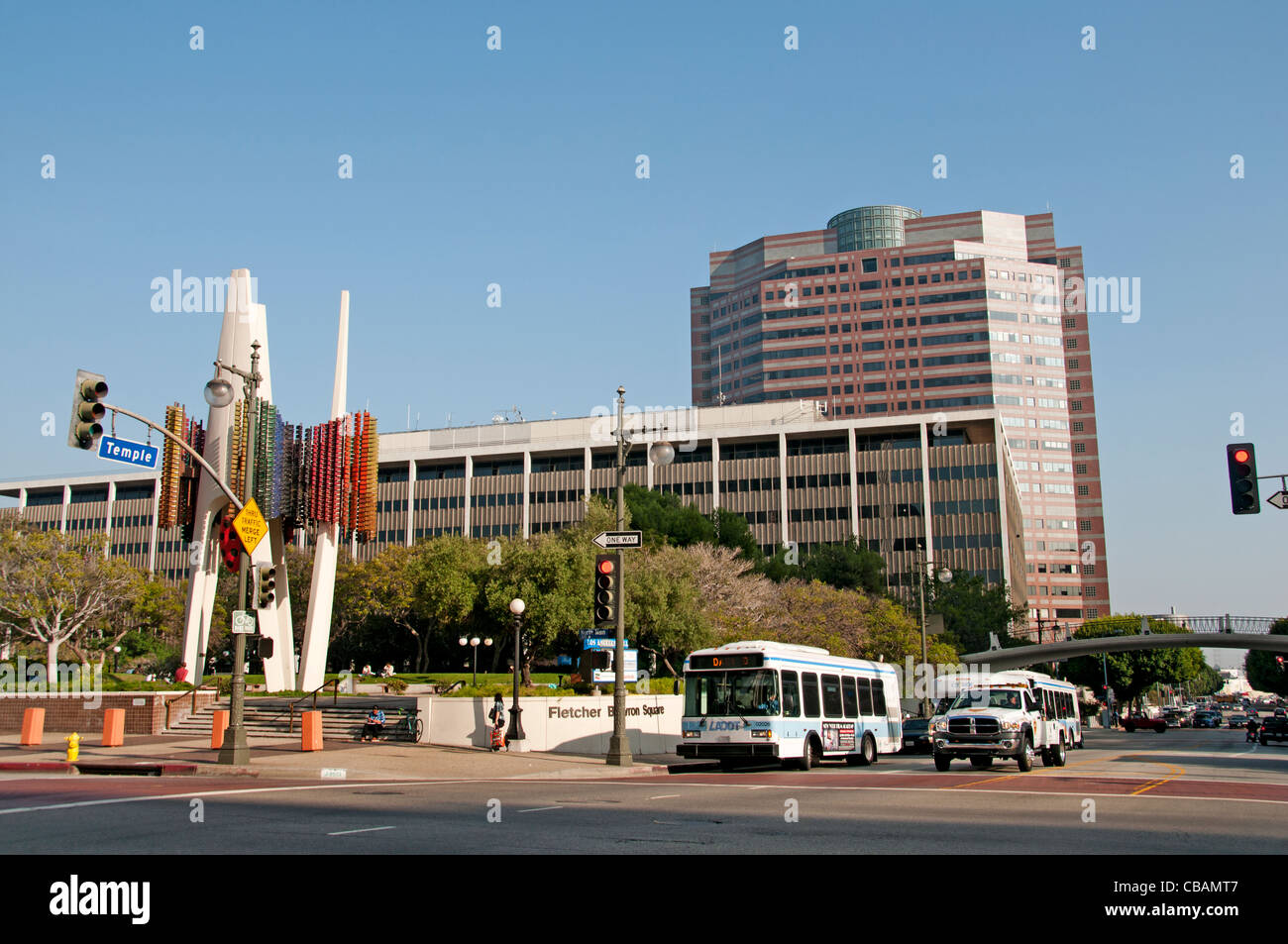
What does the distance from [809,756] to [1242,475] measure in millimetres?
12476

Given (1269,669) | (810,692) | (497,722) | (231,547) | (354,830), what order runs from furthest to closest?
(1269,669) < (497,722) < (810,692) < (231,547) < (354,830)

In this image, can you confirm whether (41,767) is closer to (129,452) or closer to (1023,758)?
(129,452)

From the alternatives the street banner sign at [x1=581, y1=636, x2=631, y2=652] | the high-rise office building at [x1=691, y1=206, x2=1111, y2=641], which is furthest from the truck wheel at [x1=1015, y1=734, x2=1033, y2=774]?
the high-rise office building at [x1=691, y1=206, x2=1111, y2=641]

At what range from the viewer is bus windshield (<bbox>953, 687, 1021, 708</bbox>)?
26.3 m

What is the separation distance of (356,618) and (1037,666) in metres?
80.3

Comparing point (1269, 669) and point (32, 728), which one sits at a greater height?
point (32, 728)

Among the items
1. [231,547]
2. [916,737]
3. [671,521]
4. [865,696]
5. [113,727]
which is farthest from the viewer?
[671,521]

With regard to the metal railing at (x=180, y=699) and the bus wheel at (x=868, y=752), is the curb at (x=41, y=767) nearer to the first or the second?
the metal railing at (x=180, y=699)

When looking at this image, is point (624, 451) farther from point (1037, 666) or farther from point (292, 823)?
point (1037, 666)

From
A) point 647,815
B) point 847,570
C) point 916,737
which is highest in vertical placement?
point 847,570

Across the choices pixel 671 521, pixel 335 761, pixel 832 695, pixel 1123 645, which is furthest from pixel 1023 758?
pixel 1123 645

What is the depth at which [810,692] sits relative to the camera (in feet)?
90.3

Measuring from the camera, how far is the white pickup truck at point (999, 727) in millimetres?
25266
